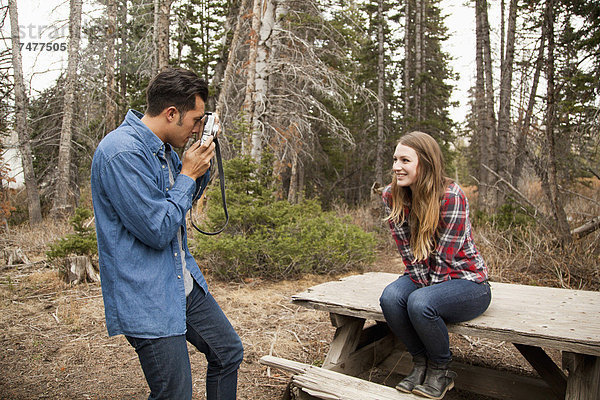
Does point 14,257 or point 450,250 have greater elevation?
point 450,250

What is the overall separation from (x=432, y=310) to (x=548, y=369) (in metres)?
1.26

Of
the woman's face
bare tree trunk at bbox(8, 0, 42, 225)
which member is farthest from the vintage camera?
bare tree trunk at bbox(8, 0, 42, 225)

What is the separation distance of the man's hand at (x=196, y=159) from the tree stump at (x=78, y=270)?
17.0 feet

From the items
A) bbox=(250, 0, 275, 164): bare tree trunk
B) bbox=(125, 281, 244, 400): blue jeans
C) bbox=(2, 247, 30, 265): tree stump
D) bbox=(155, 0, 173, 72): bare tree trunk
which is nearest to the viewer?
bbox=(125, 281, 244, 400): blue jeans

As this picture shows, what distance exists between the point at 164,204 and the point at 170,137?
1.37ft

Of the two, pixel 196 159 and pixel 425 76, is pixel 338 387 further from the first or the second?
pixel 425 76

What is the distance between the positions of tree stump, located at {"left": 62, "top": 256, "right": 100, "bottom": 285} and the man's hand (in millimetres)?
5174

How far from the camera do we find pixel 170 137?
211 centimetres

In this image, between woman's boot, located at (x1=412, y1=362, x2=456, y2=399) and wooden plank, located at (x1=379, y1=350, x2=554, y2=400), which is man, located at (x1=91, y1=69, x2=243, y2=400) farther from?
wooden plank, located at (x1=379, y1=350, x2=554, y2=400)

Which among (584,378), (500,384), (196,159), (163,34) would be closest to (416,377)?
Result: (584,378)

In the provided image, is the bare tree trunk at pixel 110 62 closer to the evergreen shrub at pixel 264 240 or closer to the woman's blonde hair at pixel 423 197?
the evergreen shrub at pixel 264 240

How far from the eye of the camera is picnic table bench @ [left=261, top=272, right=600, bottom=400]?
2.54m

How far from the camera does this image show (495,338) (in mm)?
2629

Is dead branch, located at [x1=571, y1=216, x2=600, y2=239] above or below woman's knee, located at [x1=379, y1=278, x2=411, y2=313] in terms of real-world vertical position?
above
